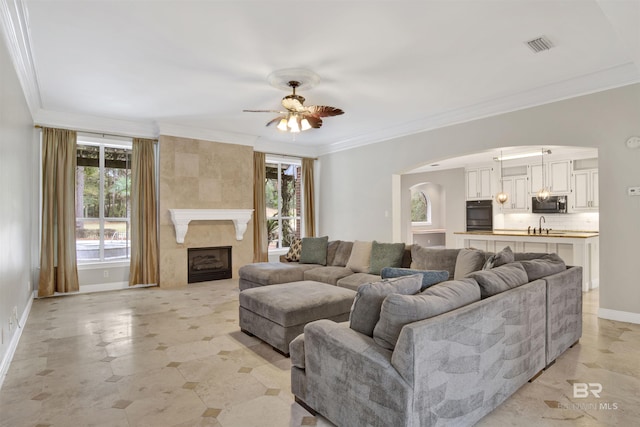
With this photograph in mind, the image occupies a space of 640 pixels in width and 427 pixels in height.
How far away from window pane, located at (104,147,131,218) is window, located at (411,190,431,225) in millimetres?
9308

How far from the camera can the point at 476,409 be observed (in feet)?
6.68

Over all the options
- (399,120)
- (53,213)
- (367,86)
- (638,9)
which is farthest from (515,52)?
(53,213)

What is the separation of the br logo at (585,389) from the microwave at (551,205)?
6637mm

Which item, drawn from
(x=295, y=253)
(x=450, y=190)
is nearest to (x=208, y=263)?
(x=295, y=253)

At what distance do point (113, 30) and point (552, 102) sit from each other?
510 cm

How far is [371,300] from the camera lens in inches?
82.4

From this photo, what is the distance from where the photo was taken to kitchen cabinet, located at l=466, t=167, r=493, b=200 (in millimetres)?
9352

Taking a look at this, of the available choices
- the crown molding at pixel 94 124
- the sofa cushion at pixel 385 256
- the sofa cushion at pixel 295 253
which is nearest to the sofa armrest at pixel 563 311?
the sofa cushion at pixel 385 256

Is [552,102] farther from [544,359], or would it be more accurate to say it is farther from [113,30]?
[113,30]

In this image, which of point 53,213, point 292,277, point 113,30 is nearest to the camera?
point 113,30

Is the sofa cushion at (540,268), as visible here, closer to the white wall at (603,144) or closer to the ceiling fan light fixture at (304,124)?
the white wall at (603,144)

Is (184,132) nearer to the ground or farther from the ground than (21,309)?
farther from the ground

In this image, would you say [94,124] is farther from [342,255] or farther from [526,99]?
[526,99]

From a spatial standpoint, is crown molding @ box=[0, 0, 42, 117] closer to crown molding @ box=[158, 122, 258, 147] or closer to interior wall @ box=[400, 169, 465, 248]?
crown molding @ box=[158, 122, 258, 147]
